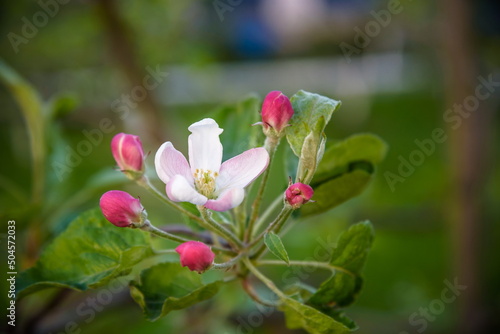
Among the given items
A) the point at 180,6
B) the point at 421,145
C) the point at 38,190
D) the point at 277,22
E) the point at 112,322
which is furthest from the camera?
the point at 277,22

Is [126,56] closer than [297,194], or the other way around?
[297,194]

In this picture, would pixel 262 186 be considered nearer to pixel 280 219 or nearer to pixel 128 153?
pixel 280 219

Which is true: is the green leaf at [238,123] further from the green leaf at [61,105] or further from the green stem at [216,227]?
the green leaf at [61,105]

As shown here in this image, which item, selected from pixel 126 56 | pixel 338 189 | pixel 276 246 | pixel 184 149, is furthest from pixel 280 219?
pixel 184 149

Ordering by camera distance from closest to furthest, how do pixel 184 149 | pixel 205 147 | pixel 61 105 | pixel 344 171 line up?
pixel 205 147 → pixel 344 171 → pixel 61 105 → pixel 184 149

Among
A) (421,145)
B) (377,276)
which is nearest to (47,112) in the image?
(377,276)

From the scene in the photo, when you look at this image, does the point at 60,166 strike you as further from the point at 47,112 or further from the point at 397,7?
the point at 397,7
